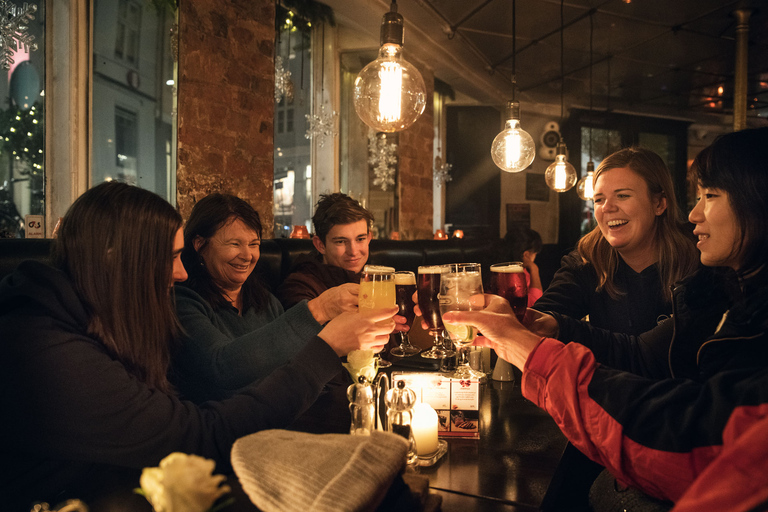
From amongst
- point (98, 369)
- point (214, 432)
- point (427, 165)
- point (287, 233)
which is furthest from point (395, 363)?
point (427, 165)

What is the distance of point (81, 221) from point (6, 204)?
2.39 metres

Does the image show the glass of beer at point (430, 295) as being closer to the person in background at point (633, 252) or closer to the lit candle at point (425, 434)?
the lit candle at point (425, 434)

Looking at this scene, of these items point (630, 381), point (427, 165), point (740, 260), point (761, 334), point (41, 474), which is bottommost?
point (41, 474)

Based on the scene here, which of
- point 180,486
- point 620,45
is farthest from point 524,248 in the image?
point 180,486

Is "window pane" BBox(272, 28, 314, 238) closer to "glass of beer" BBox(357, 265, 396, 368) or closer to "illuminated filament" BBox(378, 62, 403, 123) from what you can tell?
"illuminated filament" BBox(378, 62, 403, 123)

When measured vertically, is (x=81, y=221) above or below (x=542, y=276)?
above

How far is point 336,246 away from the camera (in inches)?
105

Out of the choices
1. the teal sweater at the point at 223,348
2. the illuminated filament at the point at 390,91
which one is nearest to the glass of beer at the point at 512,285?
the teal sweater at the point at 223,348

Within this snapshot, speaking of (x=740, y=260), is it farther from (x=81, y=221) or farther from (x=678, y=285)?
(x=81, y=221)

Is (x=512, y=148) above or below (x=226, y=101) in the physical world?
below

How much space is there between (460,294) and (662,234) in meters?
1.30

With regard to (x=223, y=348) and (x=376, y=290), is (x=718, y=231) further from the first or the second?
(x=223, y=348)

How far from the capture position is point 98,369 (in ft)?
3.28

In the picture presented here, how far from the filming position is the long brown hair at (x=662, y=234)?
6.85 feet
